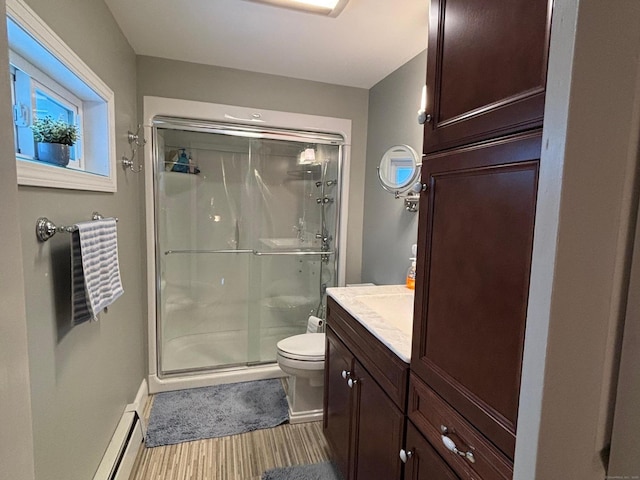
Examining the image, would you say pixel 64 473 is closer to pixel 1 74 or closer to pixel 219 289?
pixel 1 74

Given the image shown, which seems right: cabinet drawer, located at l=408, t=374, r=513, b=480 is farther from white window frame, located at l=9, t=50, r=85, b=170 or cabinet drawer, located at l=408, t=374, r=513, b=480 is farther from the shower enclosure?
the shower enclosure

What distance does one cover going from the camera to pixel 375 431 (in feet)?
4.02

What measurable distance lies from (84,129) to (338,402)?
1.78 m

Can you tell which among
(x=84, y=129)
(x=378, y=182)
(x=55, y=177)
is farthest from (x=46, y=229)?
Result: (x=378, y=182)

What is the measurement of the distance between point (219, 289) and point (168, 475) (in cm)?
149

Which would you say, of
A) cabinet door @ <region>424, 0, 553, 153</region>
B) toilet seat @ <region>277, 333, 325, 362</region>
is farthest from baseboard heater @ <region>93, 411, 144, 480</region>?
cabinet door @ <region>424, 0, 553, 153</region>

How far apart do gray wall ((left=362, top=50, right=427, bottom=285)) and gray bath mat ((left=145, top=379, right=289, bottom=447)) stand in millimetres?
1128

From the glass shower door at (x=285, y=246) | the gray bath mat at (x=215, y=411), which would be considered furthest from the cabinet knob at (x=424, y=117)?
the gray bath mat at (x=215, y=411)

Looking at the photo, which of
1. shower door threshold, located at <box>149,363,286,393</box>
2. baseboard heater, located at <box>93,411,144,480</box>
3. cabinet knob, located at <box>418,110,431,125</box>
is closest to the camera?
cabinet knob, located at <box>418,110,431,125</box>

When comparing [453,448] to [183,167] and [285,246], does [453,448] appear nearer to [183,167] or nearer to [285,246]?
[285,246]

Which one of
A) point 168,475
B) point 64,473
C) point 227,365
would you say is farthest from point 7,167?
point 227,365

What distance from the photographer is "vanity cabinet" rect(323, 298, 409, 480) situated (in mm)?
1095

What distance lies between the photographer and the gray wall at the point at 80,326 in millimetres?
1022

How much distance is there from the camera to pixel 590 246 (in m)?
0.47
